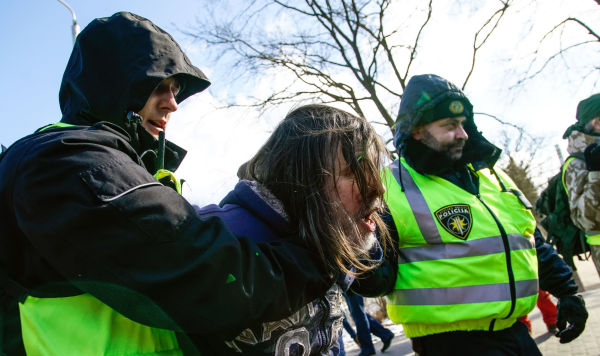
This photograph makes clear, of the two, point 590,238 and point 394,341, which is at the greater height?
point 590,238

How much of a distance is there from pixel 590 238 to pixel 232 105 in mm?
8271

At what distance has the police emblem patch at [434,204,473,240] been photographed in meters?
2.12

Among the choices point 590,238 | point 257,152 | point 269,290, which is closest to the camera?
point 269,290

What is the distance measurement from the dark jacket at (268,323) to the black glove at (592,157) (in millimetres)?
2822

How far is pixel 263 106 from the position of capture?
10148 mm

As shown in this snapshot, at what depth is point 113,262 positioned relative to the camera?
0.82 m

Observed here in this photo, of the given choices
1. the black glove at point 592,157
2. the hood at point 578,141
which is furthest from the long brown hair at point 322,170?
the hood at point 578,141

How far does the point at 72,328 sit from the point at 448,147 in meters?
2.17

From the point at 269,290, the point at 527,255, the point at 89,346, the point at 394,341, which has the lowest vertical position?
the point at 394,341

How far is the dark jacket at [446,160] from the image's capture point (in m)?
2.39

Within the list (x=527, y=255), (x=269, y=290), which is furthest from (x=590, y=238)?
(x=269, y=290)

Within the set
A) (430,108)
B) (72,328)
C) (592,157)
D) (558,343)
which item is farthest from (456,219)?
(558,343)

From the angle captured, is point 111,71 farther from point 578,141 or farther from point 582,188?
point 578,141

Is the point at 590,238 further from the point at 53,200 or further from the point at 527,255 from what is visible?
the point at 53,200
